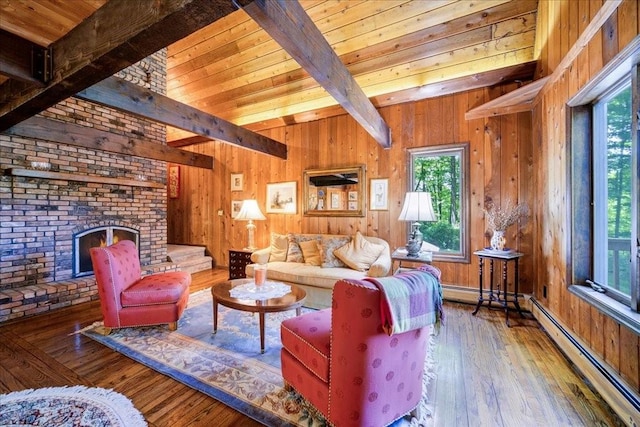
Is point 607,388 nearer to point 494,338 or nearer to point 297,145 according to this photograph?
point 494,338

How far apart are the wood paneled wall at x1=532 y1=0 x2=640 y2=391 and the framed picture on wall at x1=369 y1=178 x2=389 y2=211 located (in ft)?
5.83

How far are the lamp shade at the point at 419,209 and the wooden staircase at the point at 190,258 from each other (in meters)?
4.19

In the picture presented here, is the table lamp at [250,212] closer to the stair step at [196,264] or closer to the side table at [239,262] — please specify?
the side table at [239,262]

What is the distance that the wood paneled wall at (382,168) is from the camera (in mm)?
3393

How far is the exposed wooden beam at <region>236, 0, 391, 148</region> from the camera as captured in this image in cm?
145

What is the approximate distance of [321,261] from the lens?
380cm

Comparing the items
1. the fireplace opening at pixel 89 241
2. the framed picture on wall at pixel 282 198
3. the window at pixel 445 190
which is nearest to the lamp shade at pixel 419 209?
the window at pixel 445 190

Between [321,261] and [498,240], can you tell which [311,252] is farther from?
[498,240]

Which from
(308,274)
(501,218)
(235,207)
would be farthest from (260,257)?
(501,218)

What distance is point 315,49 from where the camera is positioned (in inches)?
75.6

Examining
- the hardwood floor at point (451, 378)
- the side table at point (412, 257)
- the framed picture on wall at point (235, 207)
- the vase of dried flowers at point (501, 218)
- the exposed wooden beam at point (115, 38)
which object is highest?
the exposed wooden beam at point (115, 38)

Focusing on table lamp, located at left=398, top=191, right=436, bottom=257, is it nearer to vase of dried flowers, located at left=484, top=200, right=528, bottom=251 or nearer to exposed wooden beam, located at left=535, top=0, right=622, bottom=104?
vase of dried flowers, located at left=484, top=200, right=528, bottom=251

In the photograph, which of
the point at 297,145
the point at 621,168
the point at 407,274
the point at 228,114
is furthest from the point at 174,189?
the point at 621,168

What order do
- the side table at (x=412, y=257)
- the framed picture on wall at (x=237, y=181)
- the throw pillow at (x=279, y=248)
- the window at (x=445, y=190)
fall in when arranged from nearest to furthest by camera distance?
the side table at (x=412, y=257)
the window at (x=445, y=190)
the throw pillow at (x=279, y=248)
the framed picture on wall at (x=237, y=181)
